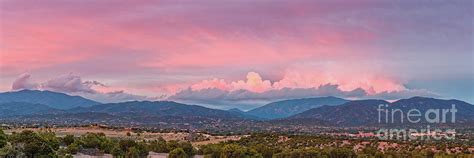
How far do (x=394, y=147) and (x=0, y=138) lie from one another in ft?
168

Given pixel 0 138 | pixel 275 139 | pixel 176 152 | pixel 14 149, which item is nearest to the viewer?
pixel 14 149

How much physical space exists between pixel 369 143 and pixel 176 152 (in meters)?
35.6

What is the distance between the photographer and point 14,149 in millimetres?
48375

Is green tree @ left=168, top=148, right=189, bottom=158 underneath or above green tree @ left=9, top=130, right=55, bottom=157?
underneath

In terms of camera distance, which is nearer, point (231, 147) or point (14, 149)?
point (14, 149)

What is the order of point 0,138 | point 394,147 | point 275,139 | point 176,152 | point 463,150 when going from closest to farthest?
point 0,138 < point 176,152 < point 463,150 < point 394,147 < point 275,139

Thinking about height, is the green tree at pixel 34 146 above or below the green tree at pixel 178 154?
above

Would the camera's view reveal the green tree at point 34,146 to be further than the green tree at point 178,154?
No

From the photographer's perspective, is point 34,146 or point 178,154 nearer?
point 34,146

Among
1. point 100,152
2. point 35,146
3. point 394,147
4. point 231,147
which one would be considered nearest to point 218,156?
point 231,147

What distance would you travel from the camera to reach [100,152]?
6700 cm

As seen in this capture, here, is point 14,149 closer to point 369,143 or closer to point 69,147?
point 69,147

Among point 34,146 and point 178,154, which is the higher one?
point 34,146

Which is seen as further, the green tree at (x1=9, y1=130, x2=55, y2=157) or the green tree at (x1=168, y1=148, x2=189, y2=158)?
the green tree at (x1=168, y1=148, x2=189, y2=158)
